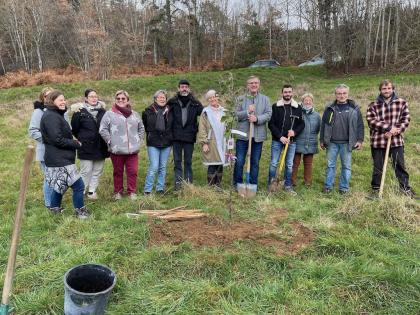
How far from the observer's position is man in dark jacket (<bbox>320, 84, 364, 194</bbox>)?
652cm

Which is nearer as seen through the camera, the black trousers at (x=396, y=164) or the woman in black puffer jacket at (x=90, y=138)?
the woman in black puffer jacket at (x=90, y=138)

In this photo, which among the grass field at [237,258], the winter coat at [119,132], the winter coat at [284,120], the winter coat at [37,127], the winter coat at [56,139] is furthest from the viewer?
the winter coat at [284,120]

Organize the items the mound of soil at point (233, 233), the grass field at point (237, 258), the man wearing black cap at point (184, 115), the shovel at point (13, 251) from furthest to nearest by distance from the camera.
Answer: the man wearing black cap at point (184, 115) → the mound of soil at point (233, 233) → the grass field at point (237, 258) → the shovel at point (13, 251)

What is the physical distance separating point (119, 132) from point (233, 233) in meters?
2.59

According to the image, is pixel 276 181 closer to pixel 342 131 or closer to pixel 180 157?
pixel 342 131

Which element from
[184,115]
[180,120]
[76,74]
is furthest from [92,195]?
[76,74]

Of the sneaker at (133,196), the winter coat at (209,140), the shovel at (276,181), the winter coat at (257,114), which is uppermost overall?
the winter coat at (257,114)

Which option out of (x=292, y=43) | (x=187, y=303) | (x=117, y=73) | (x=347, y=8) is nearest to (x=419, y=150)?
(x=187, y=303)

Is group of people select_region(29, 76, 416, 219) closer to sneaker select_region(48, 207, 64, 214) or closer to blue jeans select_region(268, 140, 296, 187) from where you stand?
blue jeans select_region(268, 140, 296, 187)

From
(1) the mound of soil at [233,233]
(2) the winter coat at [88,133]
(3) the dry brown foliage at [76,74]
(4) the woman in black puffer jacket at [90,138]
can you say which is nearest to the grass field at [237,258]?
(1) the mound of soil at [233,233]

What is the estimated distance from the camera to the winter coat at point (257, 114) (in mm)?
6605

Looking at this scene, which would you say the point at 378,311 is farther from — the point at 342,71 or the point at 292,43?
the point at 292,43

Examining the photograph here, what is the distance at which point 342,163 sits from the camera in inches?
264

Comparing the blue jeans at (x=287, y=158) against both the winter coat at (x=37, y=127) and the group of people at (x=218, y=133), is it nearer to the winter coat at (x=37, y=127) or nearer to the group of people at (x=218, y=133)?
the group of people at (x=218, y=133)
